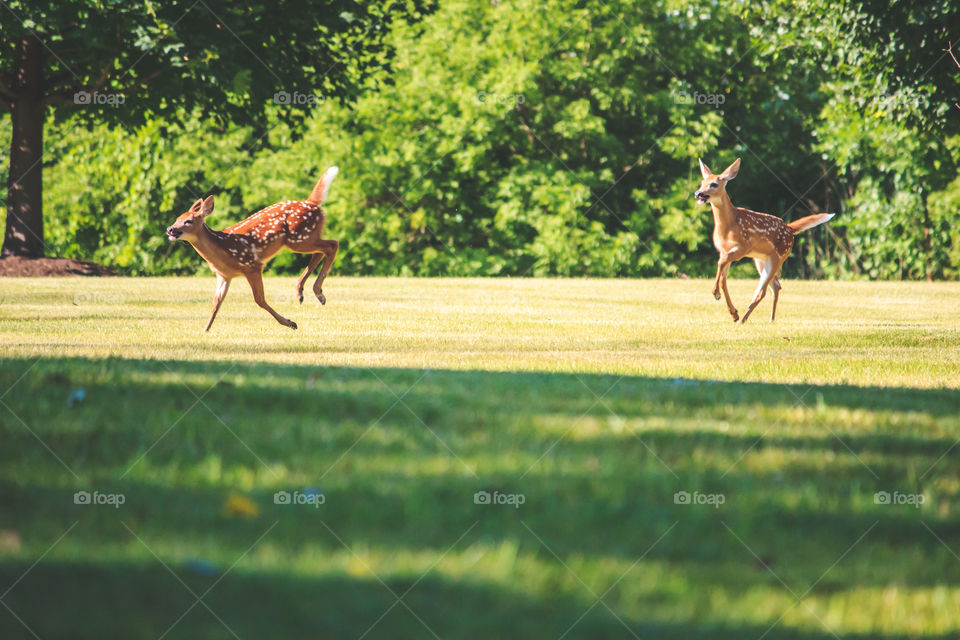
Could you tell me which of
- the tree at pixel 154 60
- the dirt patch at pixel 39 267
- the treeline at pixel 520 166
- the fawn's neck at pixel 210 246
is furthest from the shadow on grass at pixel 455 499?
the treeline at pixel 520 166

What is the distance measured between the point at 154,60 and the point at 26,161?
12.9 ft

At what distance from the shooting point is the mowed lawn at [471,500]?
266 cm

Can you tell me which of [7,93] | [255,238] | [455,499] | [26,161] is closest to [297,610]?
[455,499]

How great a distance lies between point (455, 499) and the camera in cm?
359

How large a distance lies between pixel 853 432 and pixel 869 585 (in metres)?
2.07

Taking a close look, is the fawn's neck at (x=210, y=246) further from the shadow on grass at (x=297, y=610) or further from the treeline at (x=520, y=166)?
the treeline at (x=520, y=166)

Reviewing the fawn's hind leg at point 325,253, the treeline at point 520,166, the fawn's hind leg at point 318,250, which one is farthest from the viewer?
the treeline at point 520,166

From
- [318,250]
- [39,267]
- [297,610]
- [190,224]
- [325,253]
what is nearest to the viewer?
[297,610]

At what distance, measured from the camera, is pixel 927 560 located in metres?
3.23

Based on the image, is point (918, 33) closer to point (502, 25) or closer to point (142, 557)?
point (142, 557)

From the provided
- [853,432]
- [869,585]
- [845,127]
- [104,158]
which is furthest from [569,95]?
[869,585]

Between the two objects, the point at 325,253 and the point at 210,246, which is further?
the point at 325,253

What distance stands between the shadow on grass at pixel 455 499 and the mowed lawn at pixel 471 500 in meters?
0.01

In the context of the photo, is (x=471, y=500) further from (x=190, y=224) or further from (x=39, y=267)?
(x=39, y=267)
